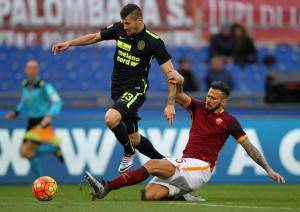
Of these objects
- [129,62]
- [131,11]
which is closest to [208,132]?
[129,62]

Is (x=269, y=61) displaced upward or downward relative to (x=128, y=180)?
downward

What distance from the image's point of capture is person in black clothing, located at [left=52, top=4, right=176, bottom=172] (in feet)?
36.9

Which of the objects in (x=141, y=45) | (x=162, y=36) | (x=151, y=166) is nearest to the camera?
(x=151, y=166)

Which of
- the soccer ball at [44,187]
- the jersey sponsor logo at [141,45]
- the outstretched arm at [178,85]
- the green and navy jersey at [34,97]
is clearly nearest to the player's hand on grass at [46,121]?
the green and navy jersey at [34,97]

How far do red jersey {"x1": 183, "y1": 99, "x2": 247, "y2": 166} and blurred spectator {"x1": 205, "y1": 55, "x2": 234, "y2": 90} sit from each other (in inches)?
282

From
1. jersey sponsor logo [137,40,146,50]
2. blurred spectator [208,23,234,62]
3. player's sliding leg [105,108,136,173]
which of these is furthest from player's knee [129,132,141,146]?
blurred spectator [208,23,234,62]

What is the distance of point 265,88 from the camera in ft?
57.5

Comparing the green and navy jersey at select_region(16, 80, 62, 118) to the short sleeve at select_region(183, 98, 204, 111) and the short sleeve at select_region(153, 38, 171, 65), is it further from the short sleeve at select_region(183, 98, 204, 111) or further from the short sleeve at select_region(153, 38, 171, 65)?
the short sleeve at select_region(183, 98, 204, 111)

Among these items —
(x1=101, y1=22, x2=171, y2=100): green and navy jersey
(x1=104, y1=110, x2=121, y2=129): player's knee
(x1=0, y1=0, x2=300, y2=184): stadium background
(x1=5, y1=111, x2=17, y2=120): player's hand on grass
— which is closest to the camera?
(x1=104, y1=110, x2=121, y2=129): player's knee

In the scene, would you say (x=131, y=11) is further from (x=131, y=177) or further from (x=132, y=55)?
(x=131, y=177)

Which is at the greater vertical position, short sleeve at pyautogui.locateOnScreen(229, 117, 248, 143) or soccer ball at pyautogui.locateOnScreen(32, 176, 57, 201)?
short sleeve at pyautogui.locateOnScreen(229, 117, 248, 143)

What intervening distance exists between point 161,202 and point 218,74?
8220 millimetres

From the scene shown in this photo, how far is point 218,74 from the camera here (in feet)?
59.8

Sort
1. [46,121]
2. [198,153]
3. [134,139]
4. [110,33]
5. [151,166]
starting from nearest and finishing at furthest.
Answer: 1. [151,166]
2. [198,153]
3. [110,33]
4. [134,139]
5. [46,121]
